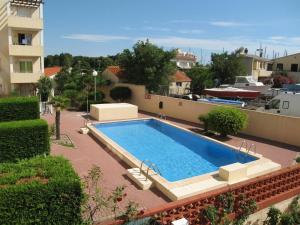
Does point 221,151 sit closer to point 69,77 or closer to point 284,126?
point 284,126

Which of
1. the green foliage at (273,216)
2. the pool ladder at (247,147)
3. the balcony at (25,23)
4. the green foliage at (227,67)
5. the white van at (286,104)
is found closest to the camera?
the green foliage at (273,216)

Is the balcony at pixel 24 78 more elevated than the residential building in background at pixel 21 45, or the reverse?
the residential building in background at pixel 21 45

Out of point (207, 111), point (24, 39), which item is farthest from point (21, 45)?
point (207, 111)

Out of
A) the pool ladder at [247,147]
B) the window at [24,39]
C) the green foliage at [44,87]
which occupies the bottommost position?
the pool ladder at [247,147]

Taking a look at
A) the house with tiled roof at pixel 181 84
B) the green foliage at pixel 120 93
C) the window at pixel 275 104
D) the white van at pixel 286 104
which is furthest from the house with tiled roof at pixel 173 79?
the white van at pixel 286 104

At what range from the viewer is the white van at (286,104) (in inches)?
797

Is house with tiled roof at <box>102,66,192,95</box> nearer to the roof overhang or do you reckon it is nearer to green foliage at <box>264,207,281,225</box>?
the roof overhang

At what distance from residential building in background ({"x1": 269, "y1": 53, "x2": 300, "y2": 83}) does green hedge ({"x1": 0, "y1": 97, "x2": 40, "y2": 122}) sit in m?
47.3

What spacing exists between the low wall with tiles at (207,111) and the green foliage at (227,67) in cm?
2082

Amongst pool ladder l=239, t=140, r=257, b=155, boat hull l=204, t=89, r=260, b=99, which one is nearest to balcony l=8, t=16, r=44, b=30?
boat hull l=204, t=89, r=260, b=99

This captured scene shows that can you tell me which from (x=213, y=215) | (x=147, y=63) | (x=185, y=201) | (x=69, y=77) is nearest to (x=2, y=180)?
(x=185, y=201)

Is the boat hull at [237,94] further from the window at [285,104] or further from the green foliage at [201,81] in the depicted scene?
the window at [285,104]

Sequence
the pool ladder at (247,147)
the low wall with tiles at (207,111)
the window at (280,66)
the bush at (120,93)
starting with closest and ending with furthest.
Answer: the pool ladder at (247,147) → the low wall with tiles at (207,111) → the bush at (120,93) → the window at (280,66)

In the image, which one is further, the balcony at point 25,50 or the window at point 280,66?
the window at point 280,66
